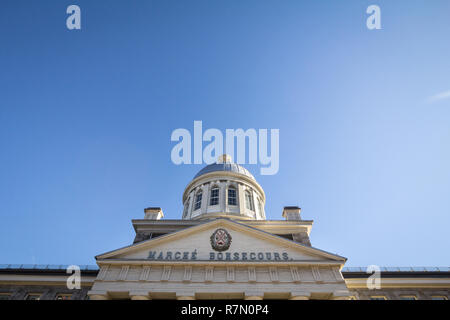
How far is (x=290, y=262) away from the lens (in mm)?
16859

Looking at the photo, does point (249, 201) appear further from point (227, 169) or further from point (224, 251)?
point (224, 251)

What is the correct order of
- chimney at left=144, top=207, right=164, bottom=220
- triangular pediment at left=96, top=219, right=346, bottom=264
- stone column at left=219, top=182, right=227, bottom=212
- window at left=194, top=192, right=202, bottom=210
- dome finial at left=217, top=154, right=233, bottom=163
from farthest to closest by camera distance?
1. dome finial at left=217, top=154, right=233, bottom=163
2. window at left=194, top=192, right=202, bottom=210
3. stone column at left=219, top=182, right=227, bottom=212
4. chimney at left=144, top=207, right=164, bottom=220
5. triangular pediment at left=96, top=219, right=346, bottom=264

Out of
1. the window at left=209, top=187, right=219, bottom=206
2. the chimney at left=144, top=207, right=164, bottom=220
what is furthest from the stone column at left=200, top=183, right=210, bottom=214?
the chimney at left=144, top=207, right=164, bottom=220

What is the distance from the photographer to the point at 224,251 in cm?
1786

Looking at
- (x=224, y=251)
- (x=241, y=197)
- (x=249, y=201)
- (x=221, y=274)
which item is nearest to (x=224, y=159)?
(x=249, y=201)

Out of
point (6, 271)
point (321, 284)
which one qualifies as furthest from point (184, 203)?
point (321, 284)

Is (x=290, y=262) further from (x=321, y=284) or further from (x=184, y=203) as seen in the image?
(x=184, y=203)

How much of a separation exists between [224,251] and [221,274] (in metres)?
1.67

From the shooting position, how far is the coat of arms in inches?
706

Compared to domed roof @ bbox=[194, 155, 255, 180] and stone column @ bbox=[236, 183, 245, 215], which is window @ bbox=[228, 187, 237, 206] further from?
domed roof @ bbox=[194, 155, 255, 180]

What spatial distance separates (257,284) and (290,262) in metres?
2.64

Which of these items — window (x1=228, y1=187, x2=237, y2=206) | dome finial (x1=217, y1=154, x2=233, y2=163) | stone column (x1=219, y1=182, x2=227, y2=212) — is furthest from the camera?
dome finial (x1=217, y1=154, x2=233, y2=163)

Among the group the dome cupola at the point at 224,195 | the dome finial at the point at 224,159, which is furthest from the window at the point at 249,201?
the dome finial at the point at 224,159

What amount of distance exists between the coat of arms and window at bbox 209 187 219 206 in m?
8.96
